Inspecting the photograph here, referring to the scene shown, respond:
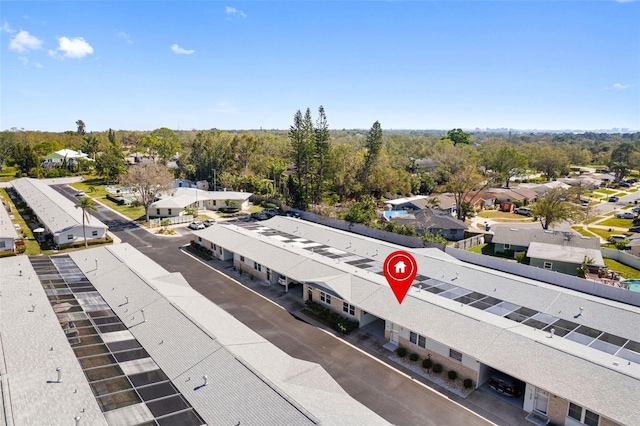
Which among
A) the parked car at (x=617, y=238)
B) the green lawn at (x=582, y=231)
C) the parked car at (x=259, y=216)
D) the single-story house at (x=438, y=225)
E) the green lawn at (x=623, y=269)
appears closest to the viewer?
the green lawn at (x=623, y=269)

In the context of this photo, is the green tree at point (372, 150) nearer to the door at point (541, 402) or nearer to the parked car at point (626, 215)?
the parked car at point (626, 215)

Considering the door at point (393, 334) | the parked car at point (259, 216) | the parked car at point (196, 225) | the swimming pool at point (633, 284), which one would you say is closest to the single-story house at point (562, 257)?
the swimming pool at point (633, 284)

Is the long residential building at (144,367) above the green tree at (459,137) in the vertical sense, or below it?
below

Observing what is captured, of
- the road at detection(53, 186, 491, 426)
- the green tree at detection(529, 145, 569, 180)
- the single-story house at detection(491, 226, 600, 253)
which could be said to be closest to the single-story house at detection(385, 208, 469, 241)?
the single-story house at detection(491, 226, 600, 253)

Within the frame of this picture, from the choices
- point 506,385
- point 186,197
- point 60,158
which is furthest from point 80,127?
point 506,385

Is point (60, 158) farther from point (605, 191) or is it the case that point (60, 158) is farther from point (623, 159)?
point (623, 159)

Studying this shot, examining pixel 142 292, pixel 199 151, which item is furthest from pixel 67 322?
pixel 199 151
